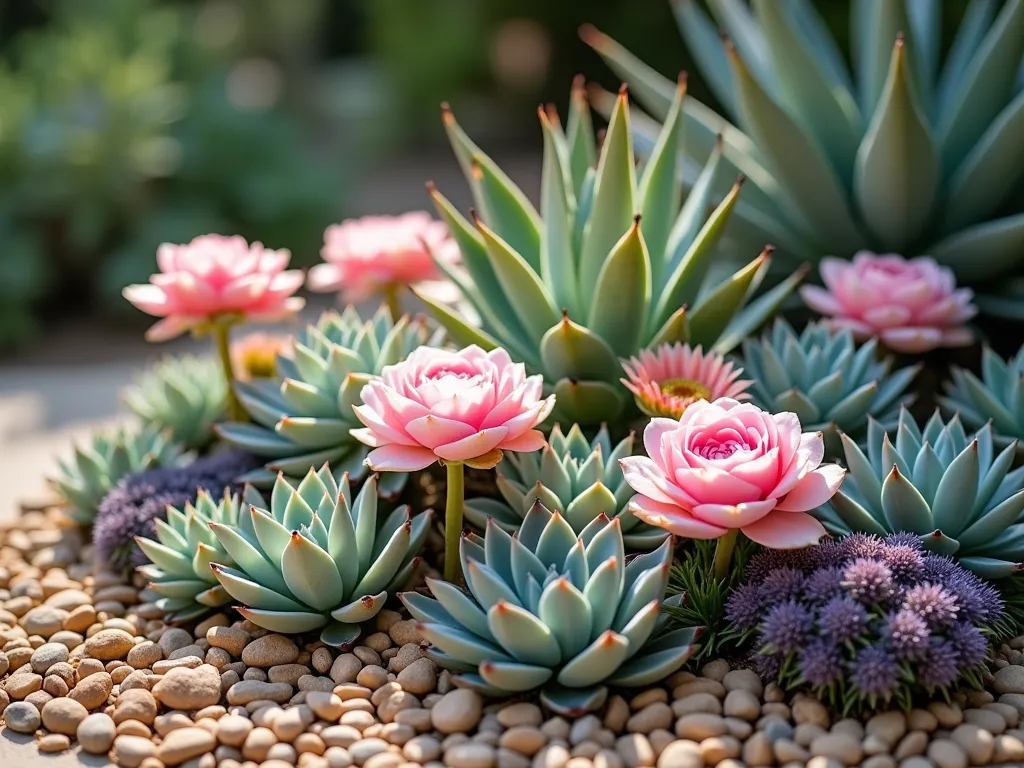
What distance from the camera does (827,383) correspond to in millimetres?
2199

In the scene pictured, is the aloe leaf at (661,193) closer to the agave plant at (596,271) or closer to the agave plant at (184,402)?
the agave plant at (596,271)

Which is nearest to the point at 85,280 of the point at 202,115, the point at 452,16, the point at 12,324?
the point at 12,324

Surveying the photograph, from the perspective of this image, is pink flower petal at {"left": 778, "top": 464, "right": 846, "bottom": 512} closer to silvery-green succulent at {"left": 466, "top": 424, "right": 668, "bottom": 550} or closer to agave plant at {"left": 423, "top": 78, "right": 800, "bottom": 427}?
silvery-green succulent at {"left": 466, "top": 424, "right": 668, "bottom": 550}

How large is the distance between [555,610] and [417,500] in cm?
72

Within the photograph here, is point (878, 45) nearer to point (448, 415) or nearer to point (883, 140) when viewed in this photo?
point (883, 140)

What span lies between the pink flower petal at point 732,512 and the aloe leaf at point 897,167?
4.10 ft

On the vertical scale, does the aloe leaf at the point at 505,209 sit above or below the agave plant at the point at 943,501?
above

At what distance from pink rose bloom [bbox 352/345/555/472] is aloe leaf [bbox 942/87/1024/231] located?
4.67ft

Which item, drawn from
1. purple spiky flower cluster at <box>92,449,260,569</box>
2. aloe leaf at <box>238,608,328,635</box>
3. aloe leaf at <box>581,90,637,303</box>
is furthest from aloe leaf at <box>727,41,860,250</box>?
aloe leaf at <box>238,608,328,635</box>

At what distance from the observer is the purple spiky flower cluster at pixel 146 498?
7.36ft

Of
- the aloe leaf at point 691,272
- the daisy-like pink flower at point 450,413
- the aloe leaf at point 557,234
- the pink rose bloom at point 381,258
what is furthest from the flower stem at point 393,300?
the daisy-like pink flower at point 450,413

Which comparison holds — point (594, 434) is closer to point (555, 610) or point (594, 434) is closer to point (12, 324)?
point (555, 610)

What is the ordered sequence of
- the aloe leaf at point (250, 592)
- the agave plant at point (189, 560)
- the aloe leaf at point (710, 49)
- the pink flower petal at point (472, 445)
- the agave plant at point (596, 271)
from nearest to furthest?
1. the pink flower petal at point (472, 445)
2. the aloe leaf at point (250, 592)
3. the agave plant at point (189, 560)
4. the agave plant at point (596, 271)
5. the aloe leaf at point (710, 49)

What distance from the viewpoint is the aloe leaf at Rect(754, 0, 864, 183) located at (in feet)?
9.07
